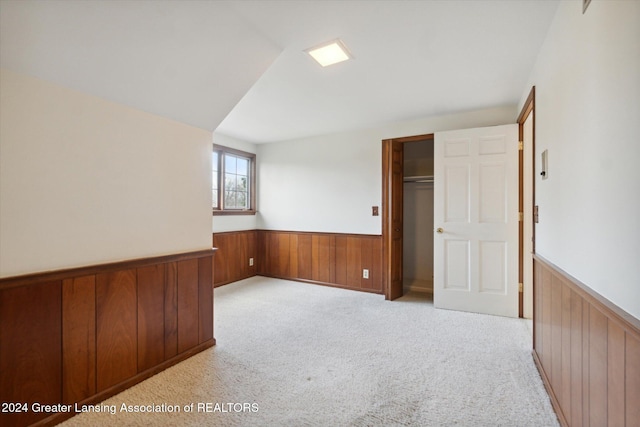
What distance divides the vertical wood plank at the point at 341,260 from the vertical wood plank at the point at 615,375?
10.9 feet

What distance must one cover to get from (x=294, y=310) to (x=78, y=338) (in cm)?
204

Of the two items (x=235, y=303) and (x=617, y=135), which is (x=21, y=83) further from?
(x=235, y=303)

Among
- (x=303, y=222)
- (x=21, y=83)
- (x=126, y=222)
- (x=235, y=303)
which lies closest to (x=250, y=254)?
(x=303, y=222)

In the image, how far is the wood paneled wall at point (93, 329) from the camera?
4.71ft

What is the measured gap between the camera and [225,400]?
1.75 meters

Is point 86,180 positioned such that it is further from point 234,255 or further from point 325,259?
point 325,259

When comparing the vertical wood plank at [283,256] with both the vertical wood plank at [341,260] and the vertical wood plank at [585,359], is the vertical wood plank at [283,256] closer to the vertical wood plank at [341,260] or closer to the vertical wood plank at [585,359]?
the vertical wood plank at [341,260]

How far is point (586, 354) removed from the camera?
1225 millimetres

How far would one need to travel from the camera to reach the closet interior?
4379 mm

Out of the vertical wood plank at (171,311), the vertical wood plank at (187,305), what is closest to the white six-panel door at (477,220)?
the vertical wood plank at (187,305)

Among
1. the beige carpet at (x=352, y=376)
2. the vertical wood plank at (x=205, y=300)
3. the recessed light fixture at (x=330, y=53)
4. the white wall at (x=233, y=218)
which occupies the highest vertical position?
the recessed light fixture at (x=330, y=53)

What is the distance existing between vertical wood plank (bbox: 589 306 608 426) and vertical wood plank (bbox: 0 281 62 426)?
2.46 m

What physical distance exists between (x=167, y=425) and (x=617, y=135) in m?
2.34

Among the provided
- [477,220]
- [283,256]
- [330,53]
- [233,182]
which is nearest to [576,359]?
[477,220]
